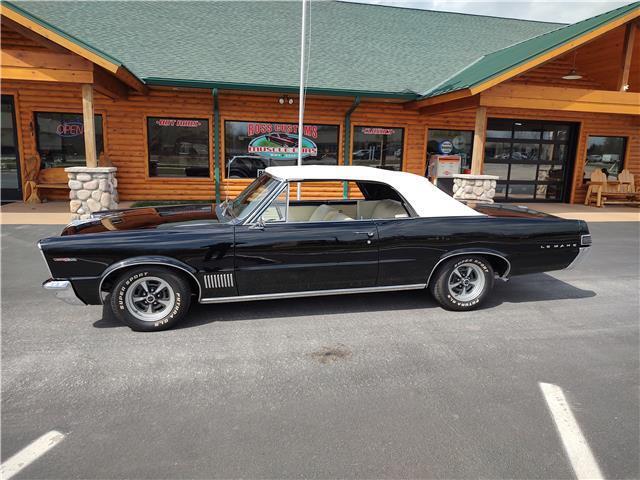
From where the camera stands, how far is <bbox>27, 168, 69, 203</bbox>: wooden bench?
1164cm

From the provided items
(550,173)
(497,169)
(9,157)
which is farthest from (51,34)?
(550,173)

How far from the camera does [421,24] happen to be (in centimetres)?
1670

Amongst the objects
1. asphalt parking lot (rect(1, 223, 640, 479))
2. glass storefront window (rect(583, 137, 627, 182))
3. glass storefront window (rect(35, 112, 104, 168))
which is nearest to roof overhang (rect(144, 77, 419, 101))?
glass storefront window (rect(35, 112, 104, 168))

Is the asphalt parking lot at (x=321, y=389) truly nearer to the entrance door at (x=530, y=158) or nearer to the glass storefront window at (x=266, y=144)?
the glass storefront window at (x=266, y=144)

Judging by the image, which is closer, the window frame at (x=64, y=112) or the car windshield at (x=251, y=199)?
the car windshield at (x=251, y=199)

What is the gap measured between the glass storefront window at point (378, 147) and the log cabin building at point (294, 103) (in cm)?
4

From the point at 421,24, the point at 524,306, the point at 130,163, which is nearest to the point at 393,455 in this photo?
the point at 524,306

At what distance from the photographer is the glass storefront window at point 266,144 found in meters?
12.5

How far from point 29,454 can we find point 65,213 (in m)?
8.88

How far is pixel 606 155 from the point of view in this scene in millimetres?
15438

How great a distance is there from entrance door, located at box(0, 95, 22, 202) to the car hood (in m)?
9.15

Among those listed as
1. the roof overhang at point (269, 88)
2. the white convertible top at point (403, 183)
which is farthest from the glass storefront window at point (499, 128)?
the white convertible top at point (403, 183)

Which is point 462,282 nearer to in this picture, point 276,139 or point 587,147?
point 276,139

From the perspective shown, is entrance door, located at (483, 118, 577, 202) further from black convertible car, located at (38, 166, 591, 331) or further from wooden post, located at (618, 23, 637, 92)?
black convertible car, located at (38, 166, 591, 331)
